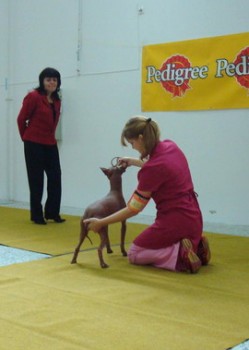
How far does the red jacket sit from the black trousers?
0.06 metres

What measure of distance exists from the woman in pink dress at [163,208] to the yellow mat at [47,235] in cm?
63

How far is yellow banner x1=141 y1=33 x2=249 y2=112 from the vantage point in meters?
3.94

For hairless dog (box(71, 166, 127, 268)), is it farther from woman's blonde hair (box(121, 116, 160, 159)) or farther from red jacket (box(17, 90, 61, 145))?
red jacket (box(17, 90, 61, 145))

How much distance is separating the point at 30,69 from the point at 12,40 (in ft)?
1.42

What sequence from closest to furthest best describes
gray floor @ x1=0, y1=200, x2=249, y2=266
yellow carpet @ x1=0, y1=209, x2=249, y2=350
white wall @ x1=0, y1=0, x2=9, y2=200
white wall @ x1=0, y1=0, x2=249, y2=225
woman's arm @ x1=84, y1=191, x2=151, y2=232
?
yellow carpet @ x1=0, y1=209, x2=249, y2=350
woman's arm @ x1=84, y1=191, x2=151, y2=232
gray floor @ x1=0, y1=200, x2=249, y2=266
white wall @ x1=0, y1=0, x2=249, y2=225
white wall @ x1=0, y1=0, x2=9, y2=200

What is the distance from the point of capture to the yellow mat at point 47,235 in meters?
3.14

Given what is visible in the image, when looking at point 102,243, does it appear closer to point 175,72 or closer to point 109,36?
point 175,72

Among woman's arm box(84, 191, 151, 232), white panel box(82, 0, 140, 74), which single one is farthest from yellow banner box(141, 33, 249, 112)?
woman's arm box(84, 191, 151, 232)

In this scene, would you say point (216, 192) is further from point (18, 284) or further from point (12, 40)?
point (12, 40)

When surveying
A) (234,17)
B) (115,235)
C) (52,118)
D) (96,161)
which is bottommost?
(115,235)

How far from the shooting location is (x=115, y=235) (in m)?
3.48

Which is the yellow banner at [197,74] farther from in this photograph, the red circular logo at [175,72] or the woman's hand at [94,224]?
the woman's hand at [94,224]

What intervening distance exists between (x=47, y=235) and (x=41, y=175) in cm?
71

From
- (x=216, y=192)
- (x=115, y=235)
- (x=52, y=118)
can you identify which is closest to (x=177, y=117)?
(x=216, y=192)
